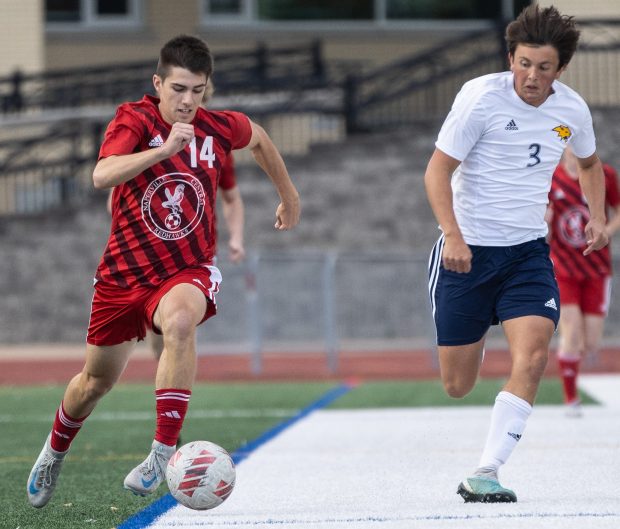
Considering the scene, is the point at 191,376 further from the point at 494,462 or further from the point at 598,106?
the point at 598,106

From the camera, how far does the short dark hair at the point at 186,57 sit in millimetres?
6309

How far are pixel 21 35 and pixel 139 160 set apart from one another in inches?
713

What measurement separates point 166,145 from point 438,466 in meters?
2.82

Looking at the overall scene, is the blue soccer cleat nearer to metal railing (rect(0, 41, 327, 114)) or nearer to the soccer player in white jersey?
the soccer player in white jersey

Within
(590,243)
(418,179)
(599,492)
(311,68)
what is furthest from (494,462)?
(311,68)

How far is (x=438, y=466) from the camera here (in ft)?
25.5

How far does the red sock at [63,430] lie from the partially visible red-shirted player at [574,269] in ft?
16.3

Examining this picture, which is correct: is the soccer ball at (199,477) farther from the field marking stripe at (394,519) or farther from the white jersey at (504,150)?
the white jersey at (504,150)

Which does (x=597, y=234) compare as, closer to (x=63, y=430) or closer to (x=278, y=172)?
(x=278, y=172)

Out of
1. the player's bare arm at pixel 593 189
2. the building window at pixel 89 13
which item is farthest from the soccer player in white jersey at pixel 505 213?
the building window at pixel 89 13

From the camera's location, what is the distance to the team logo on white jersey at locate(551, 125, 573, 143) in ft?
21.6

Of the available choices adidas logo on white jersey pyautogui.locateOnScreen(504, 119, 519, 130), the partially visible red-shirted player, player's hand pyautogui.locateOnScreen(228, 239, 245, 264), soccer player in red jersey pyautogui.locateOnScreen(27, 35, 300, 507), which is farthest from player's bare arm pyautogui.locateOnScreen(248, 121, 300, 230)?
the partially visible red-shirted player

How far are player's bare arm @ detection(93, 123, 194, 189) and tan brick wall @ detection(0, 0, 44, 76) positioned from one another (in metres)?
17.8

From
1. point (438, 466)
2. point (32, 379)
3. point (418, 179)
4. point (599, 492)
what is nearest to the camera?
point (599, 492)
